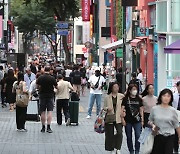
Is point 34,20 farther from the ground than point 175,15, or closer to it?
farther from the ground

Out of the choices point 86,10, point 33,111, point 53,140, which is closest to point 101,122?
point 53,140

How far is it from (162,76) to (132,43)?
22.3 ft

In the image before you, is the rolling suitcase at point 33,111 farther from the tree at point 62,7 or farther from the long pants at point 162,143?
the tree at point 62,7

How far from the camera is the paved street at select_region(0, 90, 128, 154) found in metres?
16.0

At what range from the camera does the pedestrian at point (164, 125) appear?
11977 mm

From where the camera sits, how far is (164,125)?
12.0m

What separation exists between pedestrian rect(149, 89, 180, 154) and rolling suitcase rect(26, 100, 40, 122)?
33.9 ft

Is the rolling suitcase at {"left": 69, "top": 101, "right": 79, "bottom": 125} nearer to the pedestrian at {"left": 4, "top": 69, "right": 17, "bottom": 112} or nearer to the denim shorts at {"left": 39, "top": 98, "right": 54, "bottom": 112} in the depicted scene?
the denim shorts at {"left": 39, "top": 98, "right": 54, "bottom": 112}

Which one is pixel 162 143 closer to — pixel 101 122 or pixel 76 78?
pixel 101 122

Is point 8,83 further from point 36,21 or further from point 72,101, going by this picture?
point 36,21

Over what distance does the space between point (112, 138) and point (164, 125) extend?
297cm

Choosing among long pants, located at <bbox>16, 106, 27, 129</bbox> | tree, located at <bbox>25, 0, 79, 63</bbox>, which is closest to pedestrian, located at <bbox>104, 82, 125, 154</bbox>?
long pants, located at <bbox>16, 106, 27, 129</bbox>

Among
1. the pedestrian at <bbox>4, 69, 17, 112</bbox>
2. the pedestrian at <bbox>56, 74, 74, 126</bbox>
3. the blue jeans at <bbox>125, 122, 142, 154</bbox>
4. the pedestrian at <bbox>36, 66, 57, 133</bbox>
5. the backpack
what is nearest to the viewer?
the blue jeans at <bbox>125, 122, 142, 154</bbox>

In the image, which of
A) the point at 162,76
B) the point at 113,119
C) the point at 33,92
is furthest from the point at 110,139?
the point at 162,76
